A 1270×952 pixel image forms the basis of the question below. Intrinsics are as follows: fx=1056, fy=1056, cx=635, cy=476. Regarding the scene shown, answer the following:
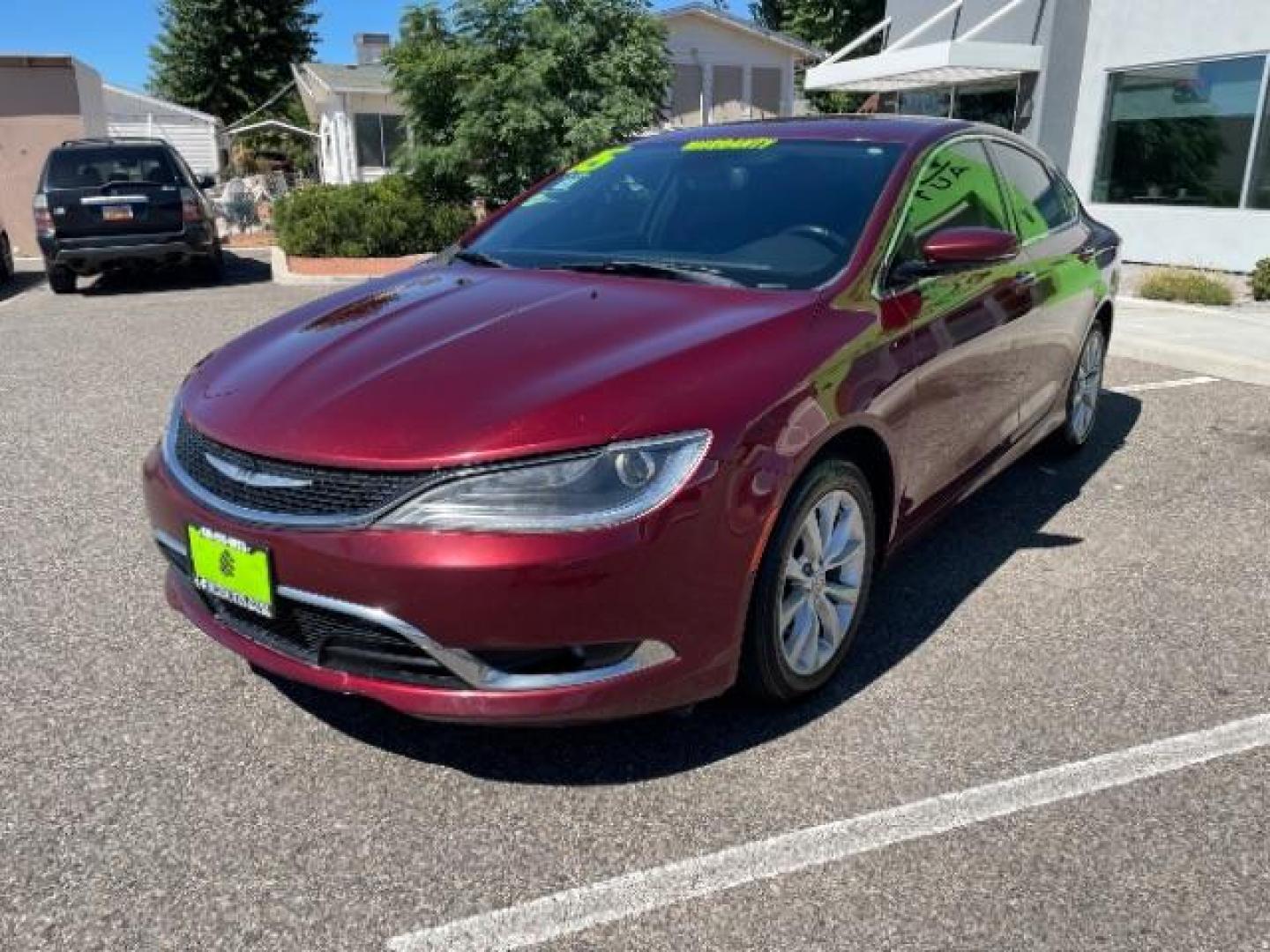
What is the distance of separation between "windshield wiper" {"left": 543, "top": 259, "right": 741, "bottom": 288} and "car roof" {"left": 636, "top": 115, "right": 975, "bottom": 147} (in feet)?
2.98

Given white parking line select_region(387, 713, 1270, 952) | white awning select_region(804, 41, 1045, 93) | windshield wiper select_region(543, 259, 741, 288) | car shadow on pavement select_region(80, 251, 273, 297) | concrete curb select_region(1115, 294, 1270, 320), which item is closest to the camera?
white parking line select_region(387, 713, 1270, 952)

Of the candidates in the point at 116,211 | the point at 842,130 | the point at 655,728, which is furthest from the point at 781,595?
the point at 116,211

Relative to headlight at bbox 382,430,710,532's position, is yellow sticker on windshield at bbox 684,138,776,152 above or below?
above

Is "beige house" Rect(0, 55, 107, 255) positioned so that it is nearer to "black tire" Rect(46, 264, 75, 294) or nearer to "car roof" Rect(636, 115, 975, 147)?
"black tire" Rect(46, 264, 75, 294)

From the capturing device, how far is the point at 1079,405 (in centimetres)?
535

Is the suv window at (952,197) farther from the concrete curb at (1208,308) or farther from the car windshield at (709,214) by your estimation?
the concrete curb at (1208,308)

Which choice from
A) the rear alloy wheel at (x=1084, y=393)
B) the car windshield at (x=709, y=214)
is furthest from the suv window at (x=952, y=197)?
the rear alloy wheel at (x=1084, y=393)

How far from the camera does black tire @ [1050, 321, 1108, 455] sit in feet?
16.9

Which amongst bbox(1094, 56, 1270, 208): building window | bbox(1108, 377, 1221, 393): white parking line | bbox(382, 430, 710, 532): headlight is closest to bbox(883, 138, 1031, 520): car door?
bbox(382, 430, 710, 532): headlight

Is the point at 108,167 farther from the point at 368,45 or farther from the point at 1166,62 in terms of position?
the point at 368,45

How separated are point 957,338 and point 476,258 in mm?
1722

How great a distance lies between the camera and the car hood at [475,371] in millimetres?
2396

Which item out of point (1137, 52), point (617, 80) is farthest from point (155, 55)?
point (1137, 52)

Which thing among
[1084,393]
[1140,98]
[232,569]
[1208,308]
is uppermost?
[1140,98]
